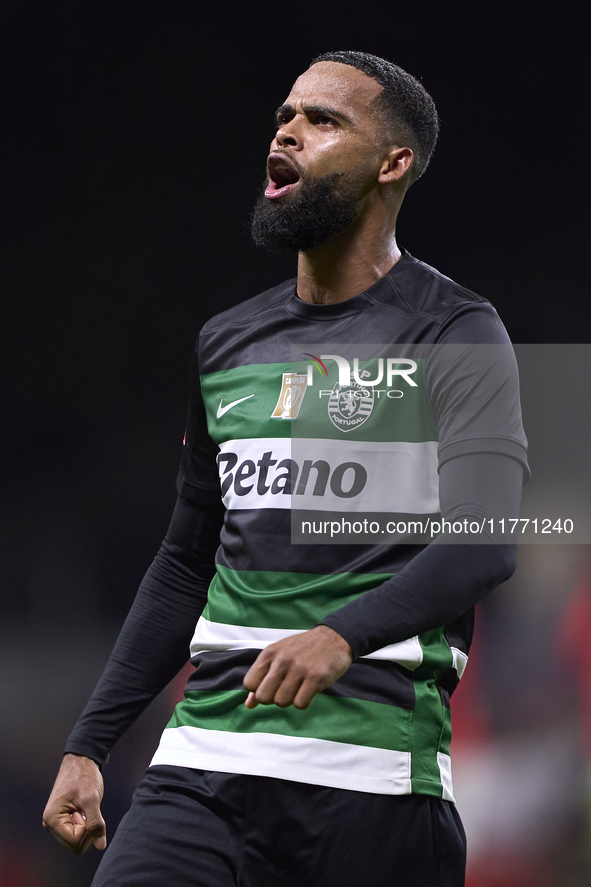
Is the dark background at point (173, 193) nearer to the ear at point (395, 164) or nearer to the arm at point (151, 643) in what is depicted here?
the arm at point (151, 643)

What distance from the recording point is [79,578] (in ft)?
9.70

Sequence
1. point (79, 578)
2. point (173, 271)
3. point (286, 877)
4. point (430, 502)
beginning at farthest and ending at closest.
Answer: point (173, 271) → point (79, 578) → point (430, 502) → point (286, 877)

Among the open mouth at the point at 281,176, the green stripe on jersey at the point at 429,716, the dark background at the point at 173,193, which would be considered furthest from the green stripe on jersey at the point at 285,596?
the dark background at the point at 173,193

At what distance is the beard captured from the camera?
4.75 feet

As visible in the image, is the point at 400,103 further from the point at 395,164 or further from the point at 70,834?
the point at 70,834

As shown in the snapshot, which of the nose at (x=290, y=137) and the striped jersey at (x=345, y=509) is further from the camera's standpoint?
the nose at (x=290, y=137)

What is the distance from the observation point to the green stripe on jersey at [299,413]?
1283mm

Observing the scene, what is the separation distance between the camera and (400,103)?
154 cm

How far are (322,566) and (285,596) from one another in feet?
0.20

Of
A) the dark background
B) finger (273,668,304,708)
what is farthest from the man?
the dark background

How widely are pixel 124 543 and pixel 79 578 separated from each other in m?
0.17

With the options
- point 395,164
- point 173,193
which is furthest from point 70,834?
point 173,193

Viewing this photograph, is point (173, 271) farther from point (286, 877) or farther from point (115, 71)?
point (286, 877)

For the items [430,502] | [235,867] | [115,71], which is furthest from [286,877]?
[115,71]
